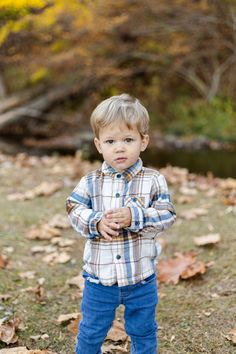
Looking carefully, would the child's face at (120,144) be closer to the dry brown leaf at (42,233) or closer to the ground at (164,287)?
the ground at (164,287)

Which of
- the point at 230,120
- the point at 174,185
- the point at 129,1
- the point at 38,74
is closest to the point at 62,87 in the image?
the point at 38,74

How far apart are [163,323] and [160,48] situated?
13.5 m

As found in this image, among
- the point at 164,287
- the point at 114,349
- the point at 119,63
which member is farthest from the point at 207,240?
the point at 119,63

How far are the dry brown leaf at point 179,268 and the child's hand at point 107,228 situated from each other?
53.6 inches

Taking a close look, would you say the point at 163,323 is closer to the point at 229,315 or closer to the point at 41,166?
the point at 229,315

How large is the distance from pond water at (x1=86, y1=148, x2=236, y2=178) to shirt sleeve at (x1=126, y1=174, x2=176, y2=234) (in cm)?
629

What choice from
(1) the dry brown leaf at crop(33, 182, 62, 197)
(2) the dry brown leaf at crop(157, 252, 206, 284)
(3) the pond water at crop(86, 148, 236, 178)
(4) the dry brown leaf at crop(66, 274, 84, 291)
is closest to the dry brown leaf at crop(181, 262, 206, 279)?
(2) the dry brown leaf at crop(157, 252, 206, 284)

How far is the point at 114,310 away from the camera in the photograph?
2236 mm

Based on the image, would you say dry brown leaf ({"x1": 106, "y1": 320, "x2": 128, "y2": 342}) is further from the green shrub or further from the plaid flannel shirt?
the green shrub

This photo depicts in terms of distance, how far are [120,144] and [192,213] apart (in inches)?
107

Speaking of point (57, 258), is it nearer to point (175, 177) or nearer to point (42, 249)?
point (42, 249)

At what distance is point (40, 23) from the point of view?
46.6 feet

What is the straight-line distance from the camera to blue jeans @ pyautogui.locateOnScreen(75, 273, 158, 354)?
7.20 feet

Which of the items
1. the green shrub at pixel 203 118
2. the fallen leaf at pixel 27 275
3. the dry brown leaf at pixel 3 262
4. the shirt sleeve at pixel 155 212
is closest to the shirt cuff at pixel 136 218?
the shirt sleeve at pixel 155 212
